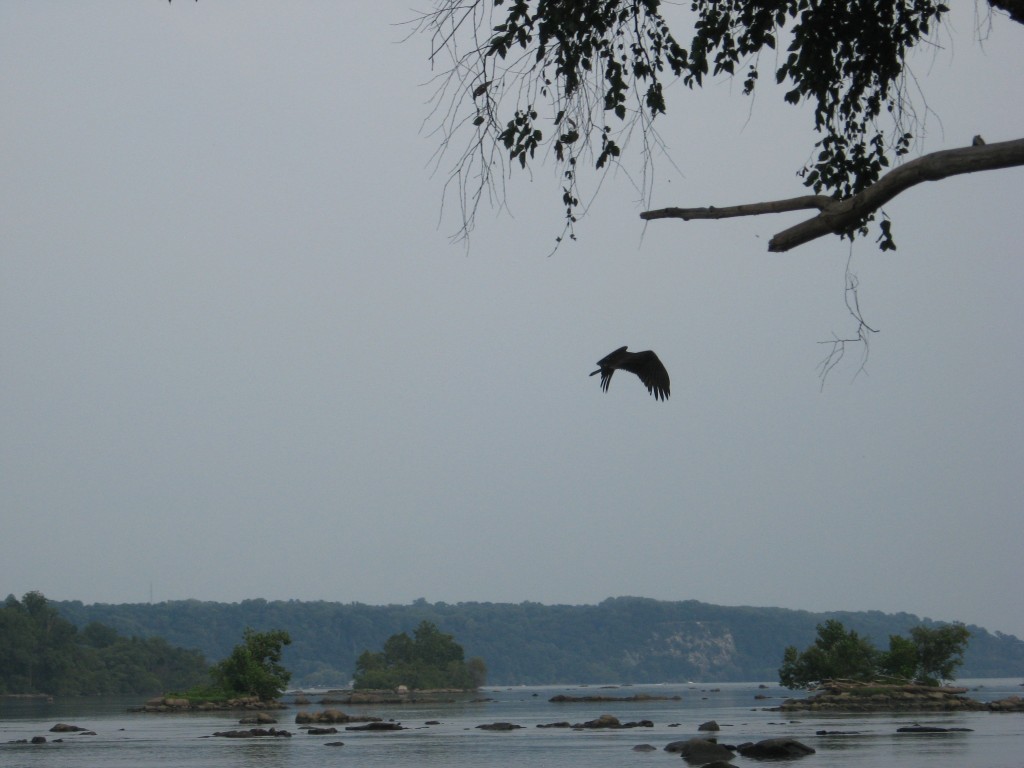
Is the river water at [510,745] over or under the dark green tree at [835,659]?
under

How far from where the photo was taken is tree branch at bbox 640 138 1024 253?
6359mm

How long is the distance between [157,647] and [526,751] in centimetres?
Result: 15595

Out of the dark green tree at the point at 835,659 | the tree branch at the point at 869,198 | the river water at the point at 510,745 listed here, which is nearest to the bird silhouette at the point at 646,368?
the tree branch at the point at 869,198

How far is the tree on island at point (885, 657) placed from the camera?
9069cm

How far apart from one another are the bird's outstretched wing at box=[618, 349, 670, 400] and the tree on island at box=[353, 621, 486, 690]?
15317 cm

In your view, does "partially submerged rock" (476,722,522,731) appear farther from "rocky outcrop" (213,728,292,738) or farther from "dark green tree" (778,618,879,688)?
"dark green tree" (778,618,879,688)

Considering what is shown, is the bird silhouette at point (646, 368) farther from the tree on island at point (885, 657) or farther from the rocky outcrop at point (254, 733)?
the tree on island at point (885, 657)

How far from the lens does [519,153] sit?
351 inches

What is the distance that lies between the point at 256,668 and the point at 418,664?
60.8m

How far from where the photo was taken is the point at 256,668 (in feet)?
363

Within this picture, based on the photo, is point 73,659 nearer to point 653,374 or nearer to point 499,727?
point 499,727

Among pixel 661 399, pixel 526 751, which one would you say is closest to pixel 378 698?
pixel 526 751

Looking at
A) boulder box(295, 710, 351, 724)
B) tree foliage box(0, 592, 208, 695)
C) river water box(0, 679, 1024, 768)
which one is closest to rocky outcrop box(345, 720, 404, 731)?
river water box(0, 679, 1024, 768)

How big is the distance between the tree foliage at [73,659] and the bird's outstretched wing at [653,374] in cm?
17183
